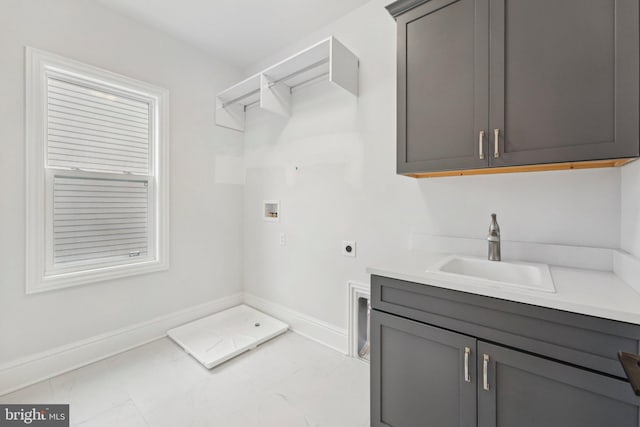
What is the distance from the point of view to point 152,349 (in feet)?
7.37

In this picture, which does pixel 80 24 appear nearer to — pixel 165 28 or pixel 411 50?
pixel 165 28

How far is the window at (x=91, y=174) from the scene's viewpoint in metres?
1.85

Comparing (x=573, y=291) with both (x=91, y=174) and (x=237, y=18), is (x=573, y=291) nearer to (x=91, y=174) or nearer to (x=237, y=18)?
(x=237, y=18)

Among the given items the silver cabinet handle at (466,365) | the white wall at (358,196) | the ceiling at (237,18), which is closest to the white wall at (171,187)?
the ceiling at (237,18)

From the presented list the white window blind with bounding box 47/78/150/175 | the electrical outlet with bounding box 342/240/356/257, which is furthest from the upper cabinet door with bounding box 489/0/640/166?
the white window blind with bounding box 47/78/150/175

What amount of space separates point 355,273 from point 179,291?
171 cm

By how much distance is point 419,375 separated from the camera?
1.23m

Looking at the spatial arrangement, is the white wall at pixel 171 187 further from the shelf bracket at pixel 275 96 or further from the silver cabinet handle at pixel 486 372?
the silver cabinet handle at pixel 486 372

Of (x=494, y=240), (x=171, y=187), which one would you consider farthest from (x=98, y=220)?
(x=494, y=240)

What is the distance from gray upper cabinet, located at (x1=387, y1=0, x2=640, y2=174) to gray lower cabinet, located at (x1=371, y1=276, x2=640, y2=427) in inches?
26.6

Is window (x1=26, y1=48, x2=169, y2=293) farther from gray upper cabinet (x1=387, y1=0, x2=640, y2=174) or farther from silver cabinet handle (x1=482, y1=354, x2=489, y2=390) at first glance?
silver cabinet handle (x1=482, y1=354, x2=489, y2=390)

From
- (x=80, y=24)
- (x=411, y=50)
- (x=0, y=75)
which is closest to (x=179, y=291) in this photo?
(x=0, y=75)

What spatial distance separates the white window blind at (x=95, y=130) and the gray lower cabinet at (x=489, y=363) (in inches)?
89.9

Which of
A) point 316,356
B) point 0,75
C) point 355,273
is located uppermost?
point 0,75
